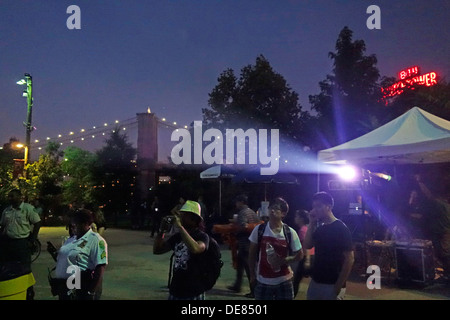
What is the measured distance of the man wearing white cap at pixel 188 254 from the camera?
3.32 m

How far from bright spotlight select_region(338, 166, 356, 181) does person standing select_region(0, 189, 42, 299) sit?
807 cm

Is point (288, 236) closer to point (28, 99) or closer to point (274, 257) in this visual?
point (274, 257)

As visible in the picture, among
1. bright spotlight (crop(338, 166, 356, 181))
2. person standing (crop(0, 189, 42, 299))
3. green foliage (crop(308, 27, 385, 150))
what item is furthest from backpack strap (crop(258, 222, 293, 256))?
green foliage (crop(308, 27, 385, 150))

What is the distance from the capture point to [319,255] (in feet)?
12.0

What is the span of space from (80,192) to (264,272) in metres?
25.6

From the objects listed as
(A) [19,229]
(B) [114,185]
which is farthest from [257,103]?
(A) [19,229]

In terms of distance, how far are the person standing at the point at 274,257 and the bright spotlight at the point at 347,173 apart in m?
7.15

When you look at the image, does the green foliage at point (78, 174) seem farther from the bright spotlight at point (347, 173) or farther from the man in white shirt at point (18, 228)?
the man in white shirt at point (18, 228)

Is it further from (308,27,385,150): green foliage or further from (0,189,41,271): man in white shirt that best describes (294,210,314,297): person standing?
(308,27,385,150): green foliage

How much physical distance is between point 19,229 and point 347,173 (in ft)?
28.0

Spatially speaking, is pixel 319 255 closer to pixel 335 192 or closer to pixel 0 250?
pixel 0 250

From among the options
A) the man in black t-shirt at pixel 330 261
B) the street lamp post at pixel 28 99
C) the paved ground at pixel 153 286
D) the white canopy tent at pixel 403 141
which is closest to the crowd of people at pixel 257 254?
the man in black t-shirt at pixel 330 261

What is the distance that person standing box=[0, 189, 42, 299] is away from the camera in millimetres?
5660

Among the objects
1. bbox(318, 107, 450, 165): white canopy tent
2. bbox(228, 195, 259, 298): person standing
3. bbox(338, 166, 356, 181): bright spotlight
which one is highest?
bbox(318, 107, 450, 165): white canopy tent
